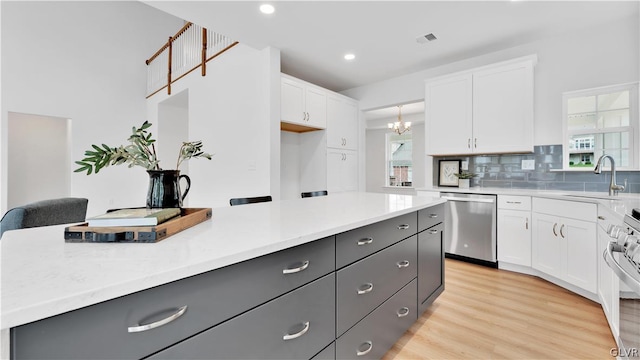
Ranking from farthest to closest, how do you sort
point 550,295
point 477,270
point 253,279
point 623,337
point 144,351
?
1. point 477,270
2. point 550,295
3. point 623,337
4. point 253,279
5. point 144,351

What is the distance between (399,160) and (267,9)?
6.02m

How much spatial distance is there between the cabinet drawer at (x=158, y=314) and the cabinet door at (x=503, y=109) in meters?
3.23

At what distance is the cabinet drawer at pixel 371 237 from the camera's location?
3.97ft

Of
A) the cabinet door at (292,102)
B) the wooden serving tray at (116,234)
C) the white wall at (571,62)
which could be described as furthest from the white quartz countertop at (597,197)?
the wooden serving tray at (116,234)

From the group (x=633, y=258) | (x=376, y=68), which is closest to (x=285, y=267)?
(x=633, y=258)

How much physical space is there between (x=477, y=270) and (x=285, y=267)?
115 inches

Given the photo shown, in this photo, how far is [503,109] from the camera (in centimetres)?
321

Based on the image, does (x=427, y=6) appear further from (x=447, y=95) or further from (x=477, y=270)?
(x=477, y=270)

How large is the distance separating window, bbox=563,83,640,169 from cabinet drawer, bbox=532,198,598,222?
70 centimetres

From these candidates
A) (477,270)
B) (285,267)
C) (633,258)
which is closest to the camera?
(285,267)

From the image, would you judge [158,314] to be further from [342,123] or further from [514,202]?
[342,123]

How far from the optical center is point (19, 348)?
1.59ft

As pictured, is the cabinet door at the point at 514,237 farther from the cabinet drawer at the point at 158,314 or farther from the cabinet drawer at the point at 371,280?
the cabinet drawer at the point at 158,314

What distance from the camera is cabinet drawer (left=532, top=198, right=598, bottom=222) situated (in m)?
2.29
